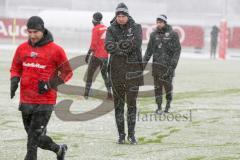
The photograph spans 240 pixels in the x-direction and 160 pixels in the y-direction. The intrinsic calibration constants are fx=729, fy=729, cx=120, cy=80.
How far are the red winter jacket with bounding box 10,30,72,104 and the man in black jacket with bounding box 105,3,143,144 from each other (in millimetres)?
2175

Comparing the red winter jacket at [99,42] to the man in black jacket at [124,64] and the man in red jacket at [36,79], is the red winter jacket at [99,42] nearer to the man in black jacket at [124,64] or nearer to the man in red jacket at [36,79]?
the man in black jacket at [124,64]

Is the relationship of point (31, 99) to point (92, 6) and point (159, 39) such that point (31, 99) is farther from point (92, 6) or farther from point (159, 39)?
point (92, 6)

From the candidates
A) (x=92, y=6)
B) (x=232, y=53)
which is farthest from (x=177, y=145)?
(x=92, y=6)

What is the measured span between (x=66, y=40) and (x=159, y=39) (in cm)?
3388

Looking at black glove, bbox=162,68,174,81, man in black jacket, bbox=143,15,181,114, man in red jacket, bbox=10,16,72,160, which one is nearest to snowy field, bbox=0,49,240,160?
black glove, bbox=162,68,174,81

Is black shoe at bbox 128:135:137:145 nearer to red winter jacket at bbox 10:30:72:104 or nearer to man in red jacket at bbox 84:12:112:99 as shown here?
red winter jacket at bbox 10:30:72:104

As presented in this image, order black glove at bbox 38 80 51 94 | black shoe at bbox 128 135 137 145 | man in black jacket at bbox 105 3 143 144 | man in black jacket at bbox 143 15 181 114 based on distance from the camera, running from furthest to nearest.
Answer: man in black jacket at bbox 143 15 181 114 → black shoe at bbox 128 135 137 145 → man in black jacket at bbox 105 3 143 144 → black glove at bbox 38 80 51 94

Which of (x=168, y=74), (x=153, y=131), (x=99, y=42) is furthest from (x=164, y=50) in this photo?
(x=99, y=42)

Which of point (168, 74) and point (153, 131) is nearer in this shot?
point (153, 131)

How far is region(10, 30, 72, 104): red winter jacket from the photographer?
8.38m

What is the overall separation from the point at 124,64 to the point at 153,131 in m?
1.84

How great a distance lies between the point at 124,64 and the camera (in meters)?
10.6

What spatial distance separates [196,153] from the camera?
9922mm

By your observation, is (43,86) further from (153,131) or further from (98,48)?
(98,48)
